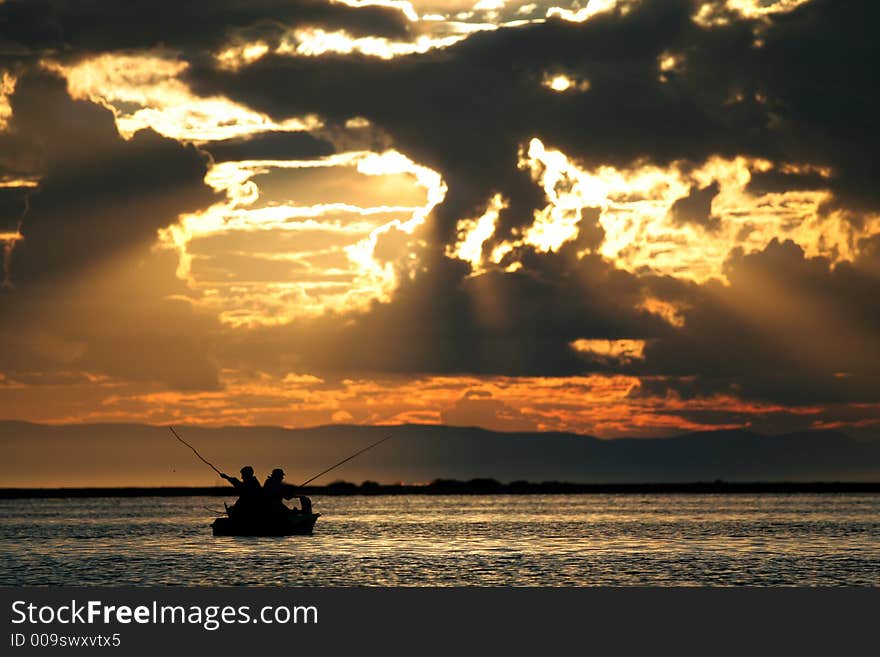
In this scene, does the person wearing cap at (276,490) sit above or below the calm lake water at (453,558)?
above

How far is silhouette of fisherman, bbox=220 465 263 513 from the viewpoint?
245ft

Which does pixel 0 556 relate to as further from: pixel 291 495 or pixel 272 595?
pixel 272 595

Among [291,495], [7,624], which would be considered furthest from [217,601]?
[291,495]

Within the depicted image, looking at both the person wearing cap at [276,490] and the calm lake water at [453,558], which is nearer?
the calm lake water at [453,558]

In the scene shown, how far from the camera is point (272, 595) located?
43.8 m

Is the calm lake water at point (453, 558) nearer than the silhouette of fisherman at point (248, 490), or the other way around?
the calm lake water at point (453, 558)

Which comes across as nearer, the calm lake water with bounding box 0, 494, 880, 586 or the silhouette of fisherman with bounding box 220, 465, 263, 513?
the calm lake water with bounding box 0, 494, 880, 586

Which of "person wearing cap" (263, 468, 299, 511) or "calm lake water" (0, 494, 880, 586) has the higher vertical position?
"person wearing cap" (263, 468, 299, 511)

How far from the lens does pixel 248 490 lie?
252ft

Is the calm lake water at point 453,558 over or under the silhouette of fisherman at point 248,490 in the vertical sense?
under

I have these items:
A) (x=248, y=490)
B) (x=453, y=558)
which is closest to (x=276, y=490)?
(x=248, y=490)

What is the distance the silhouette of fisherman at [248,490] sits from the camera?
74.6m

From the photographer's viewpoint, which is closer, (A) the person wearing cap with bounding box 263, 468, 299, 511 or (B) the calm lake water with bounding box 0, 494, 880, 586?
(B) the calm lake water with bounding box 0, 494, 880, 586

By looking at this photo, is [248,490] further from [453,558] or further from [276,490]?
[453,558]
